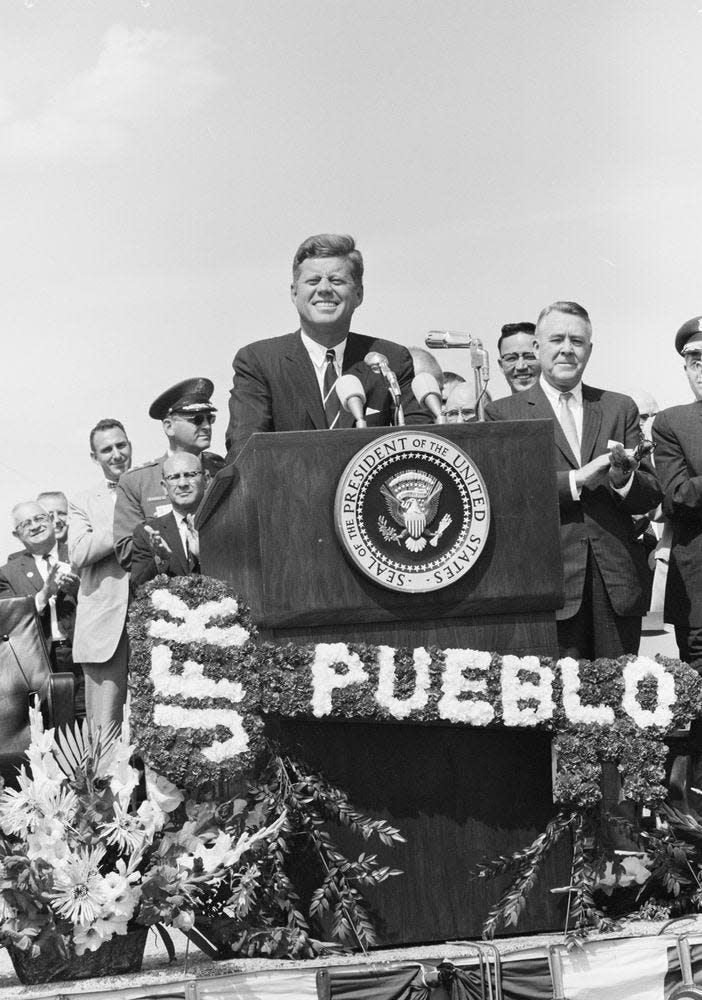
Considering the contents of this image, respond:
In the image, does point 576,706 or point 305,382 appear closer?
point 576,706

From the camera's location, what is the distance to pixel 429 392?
438 centimetres

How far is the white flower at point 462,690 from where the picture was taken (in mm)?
3887

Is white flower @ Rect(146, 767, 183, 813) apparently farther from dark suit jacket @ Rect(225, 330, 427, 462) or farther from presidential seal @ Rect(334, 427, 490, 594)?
dark suit jacket @ Rect(225, 330, 427, 462)

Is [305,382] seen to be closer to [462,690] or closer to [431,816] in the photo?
[462,690]

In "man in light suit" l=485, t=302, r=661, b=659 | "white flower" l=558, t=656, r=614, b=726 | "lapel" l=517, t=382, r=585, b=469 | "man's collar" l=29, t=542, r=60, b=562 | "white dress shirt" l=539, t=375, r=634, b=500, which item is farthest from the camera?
"man's collar" l=29, t=542, r=60, b=562

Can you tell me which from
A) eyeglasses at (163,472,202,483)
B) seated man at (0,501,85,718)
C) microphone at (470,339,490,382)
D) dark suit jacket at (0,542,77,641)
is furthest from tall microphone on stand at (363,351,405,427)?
dark suit jacket at (0,542,77,641)

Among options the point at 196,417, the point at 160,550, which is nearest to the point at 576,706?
the point at 160,550

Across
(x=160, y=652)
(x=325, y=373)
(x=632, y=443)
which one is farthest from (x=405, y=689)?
(x=632, y=443)

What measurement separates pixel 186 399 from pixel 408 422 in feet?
7.69

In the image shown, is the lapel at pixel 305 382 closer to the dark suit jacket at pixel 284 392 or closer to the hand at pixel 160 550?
the dark suit jacket at pixel 284 392

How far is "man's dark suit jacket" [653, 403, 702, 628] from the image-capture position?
5508 mm

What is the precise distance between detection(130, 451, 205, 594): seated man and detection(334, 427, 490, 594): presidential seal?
1.90 m

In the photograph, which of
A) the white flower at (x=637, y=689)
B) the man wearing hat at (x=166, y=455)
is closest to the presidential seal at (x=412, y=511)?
the white flower at (x=637, y=689)

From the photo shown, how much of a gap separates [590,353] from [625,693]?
1.64m
